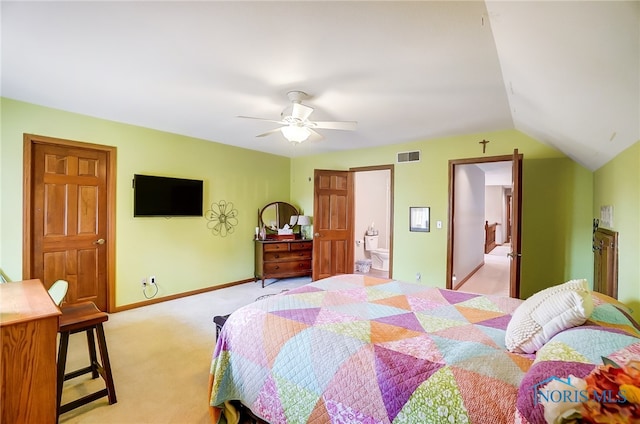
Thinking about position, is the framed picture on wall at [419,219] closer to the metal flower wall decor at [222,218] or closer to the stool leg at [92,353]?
the metal flower wall decor at [222,218]

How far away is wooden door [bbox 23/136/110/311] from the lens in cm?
311

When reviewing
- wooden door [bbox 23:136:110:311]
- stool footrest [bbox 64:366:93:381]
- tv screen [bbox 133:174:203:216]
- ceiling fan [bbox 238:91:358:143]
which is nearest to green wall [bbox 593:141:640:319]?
ceiling fan [bbox 238:91:358:143]

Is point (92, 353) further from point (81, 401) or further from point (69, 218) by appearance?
point (69, 218)

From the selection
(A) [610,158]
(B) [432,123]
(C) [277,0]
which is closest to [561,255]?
(A) [610,158]

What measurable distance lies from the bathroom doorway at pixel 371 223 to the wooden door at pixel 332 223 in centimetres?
108

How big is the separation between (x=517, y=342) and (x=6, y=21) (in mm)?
3223

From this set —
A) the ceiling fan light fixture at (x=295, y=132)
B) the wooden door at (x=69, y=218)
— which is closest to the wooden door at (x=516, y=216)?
the ceiling fan light fixture at (x=295, y=132)

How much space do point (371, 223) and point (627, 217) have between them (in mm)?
5159

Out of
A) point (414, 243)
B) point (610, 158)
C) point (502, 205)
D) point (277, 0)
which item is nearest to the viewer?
point (277, 0)

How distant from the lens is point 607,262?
2262mm

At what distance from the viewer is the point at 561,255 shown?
3457 mm

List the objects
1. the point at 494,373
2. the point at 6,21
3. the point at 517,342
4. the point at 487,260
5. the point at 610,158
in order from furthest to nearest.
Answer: the point at 487,260, the point at 610,158, the point at 6,21, the point at 517,342, the point at 494,373

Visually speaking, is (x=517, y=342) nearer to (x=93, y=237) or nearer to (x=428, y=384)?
(x=428, y=384)

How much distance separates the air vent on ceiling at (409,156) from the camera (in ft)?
14.5
